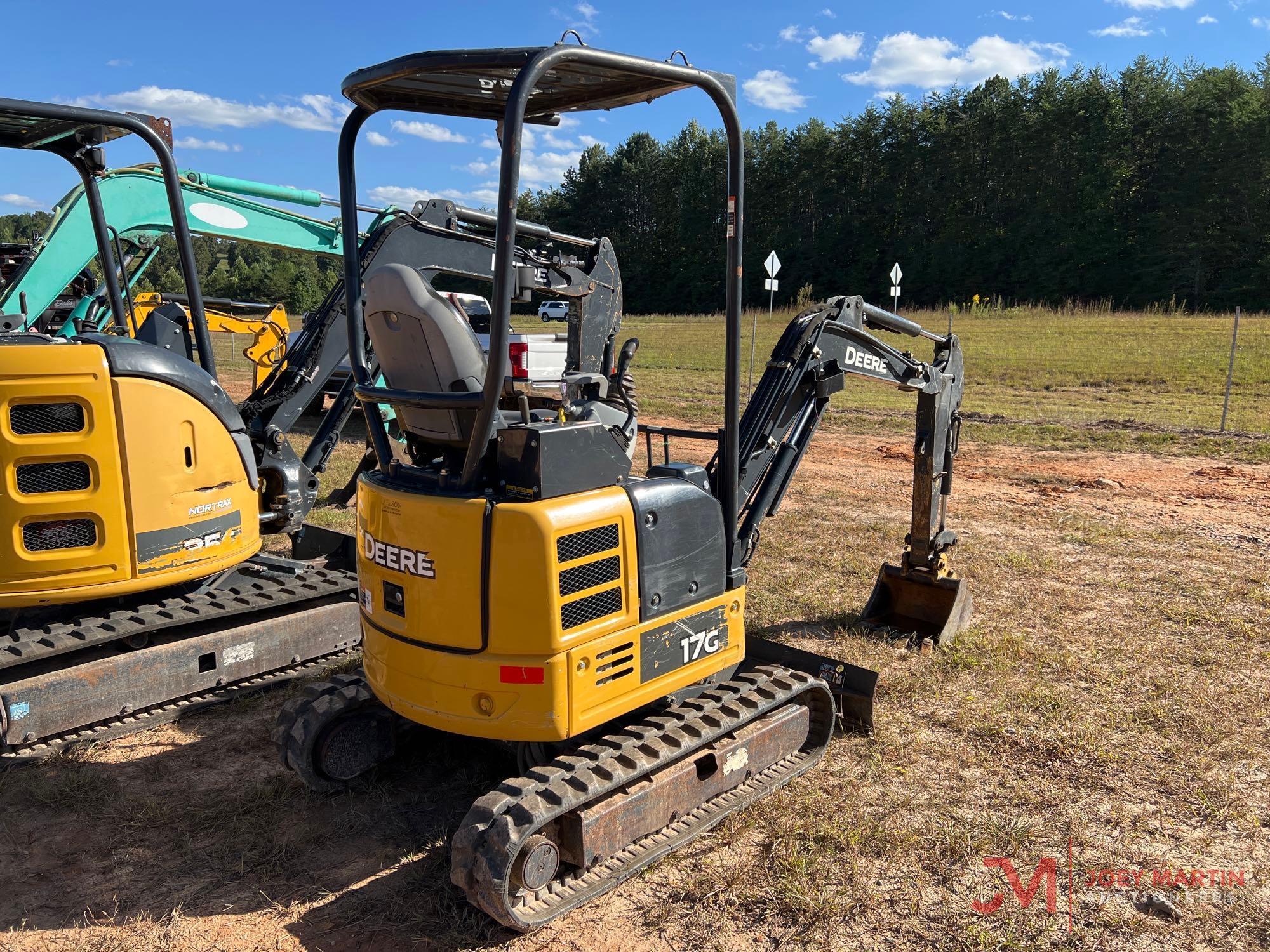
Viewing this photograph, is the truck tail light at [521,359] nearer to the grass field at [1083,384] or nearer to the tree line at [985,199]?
the grass field at [1083,384]

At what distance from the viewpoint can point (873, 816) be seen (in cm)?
442

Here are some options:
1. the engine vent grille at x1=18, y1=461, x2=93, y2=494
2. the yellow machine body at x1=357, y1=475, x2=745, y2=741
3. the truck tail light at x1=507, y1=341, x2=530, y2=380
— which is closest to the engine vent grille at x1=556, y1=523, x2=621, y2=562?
the yellow machine body at x1=357, y1=475, x2=745, y2=741

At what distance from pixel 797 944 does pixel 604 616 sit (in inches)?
55.8

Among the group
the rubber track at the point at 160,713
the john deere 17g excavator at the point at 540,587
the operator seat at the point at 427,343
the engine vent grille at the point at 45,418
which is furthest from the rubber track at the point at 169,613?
the operator seat at the point at 427,343

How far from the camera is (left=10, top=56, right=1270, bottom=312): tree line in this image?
50469mm

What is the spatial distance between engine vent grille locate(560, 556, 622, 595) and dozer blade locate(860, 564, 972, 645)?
3395 mm

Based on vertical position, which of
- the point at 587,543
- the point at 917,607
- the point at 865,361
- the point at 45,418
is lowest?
the point at 917,607

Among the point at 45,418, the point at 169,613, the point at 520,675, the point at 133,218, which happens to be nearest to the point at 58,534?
the point at 45,418

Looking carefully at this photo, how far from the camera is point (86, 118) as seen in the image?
18.4 feet

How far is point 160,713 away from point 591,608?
10.2ft

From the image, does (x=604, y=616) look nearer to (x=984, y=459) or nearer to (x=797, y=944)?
A: (x=797, y=944)

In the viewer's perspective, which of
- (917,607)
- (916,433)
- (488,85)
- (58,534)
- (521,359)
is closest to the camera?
(488,85)

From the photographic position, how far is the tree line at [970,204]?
5047 centimetres

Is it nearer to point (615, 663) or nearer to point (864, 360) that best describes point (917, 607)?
point (864, 360)
